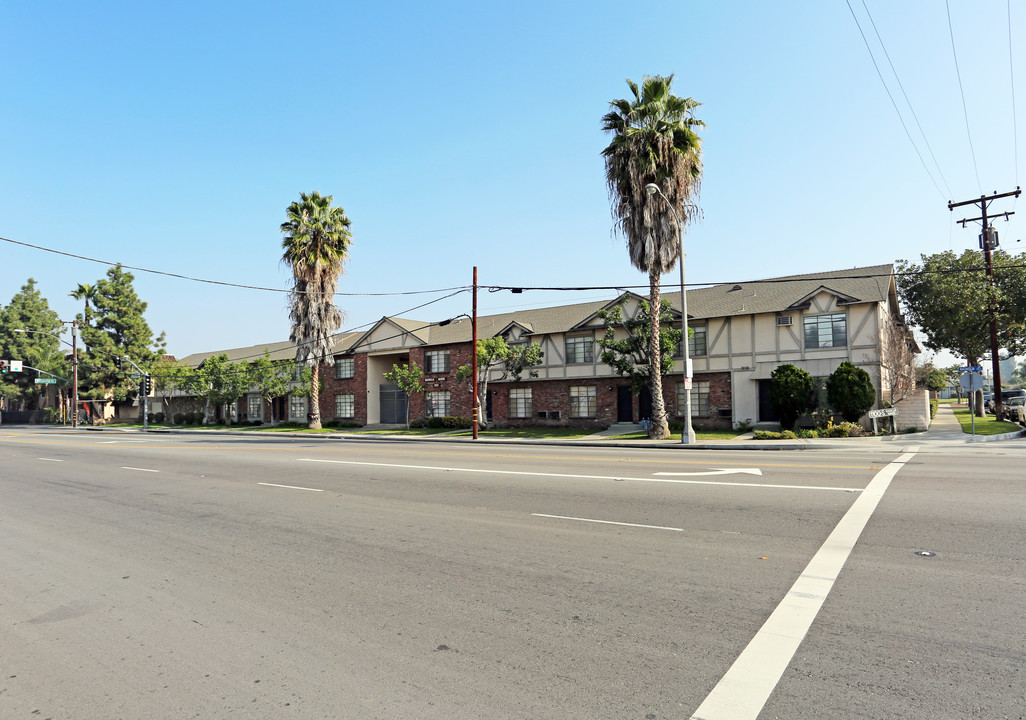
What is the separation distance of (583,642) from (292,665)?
1.94m

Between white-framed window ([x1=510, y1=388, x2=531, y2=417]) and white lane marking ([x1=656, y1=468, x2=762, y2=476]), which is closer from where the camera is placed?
white lane marking ([x1=656, y1=468, x2=762, y2=476])

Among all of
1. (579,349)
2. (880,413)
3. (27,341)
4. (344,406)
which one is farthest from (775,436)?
(27,341)

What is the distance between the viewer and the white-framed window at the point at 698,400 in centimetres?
3244

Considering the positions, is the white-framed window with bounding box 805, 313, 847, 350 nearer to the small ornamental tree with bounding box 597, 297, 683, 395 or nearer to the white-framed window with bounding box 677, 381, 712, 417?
the white-framed window with bounding box 677, 381, 712, 417

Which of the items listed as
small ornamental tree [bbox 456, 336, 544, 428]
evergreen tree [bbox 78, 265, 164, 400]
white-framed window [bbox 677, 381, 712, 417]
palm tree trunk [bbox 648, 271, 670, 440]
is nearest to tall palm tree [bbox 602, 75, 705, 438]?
palm tree trunk [bbox 648, 271, 670, 440]

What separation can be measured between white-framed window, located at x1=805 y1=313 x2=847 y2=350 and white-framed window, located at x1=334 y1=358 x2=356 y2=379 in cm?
3093

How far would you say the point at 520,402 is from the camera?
38.5 meters

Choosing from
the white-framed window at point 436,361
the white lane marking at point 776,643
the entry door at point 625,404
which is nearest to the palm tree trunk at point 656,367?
the entry door at point 625,404

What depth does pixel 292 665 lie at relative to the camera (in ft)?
13.6

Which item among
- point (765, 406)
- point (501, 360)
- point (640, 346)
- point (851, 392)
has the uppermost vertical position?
point (640, 346)

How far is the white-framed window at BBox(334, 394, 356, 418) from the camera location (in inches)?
1852

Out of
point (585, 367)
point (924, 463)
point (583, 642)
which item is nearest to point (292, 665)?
point (583, 642)

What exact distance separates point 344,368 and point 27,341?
56.9 metres

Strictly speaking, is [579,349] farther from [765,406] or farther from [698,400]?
[765,406]
